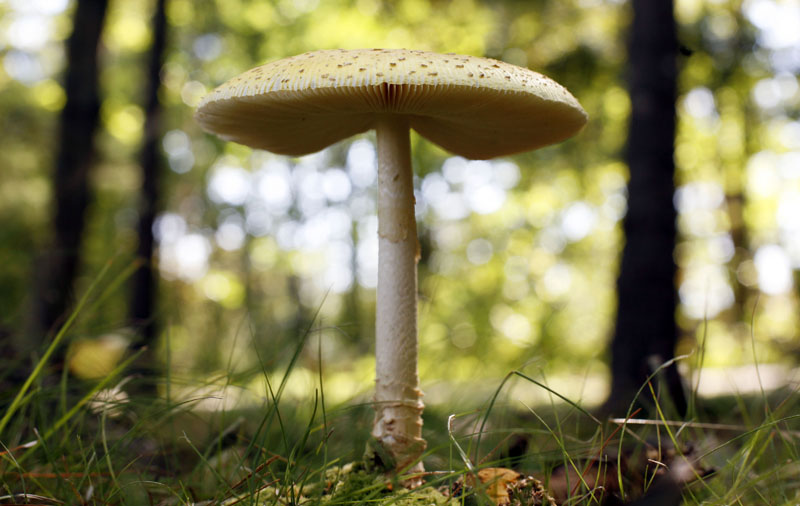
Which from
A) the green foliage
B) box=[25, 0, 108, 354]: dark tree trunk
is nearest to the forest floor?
the green foliage

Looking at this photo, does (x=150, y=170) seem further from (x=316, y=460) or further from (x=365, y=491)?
(x=365, y=491)

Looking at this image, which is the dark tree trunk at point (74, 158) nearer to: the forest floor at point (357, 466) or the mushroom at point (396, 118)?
the forest floor at point (357, 466)

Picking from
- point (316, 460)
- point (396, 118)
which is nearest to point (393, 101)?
point (396, 118)

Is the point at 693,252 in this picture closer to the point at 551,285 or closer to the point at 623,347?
the point at 551,285

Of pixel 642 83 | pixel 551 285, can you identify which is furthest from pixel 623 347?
pixel 551 285

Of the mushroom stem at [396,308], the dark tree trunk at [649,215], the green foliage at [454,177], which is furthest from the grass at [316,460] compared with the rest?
the green foliage at [454,177]
